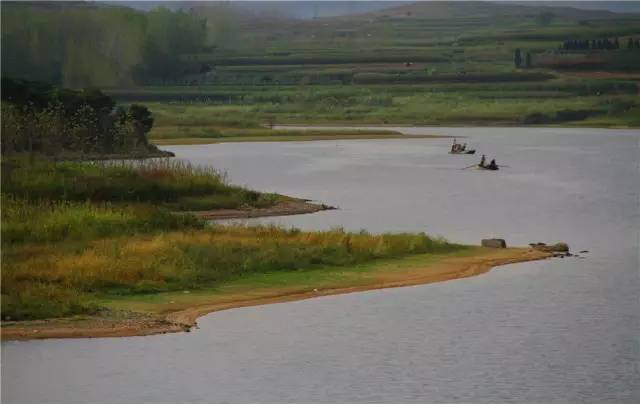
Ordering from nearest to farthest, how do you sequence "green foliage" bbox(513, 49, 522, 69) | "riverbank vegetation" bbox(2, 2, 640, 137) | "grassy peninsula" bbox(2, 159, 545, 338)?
"grassy peninsula" bbox(2, 159, 545, 338)
"riverbank vegetation" bbox(2, 2, 640, 137)
"green foliage" bbox(513, 49, 522, 69)

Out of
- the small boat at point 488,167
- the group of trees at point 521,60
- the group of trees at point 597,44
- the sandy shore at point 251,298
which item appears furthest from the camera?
the group of trees at point 597,44

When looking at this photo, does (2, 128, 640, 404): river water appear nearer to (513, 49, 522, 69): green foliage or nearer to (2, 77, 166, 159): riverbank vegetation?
(2, 77, 166, 159): riverbank vegetation

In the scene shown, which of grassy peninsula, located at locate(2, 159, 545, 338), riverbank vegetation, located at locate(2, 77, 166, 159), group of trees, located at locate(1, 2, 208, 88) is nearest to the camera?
grassy peninsula, located at locate(2, 159, 545, 338)

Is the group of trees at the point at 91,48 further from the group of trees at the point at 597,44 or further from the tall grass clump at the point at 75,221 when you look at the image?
the tall grass clump at the point at 75,221

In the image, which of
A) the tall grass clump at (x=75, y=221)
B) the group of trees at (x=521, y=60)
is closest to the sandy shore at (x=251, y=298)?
the tall grass clump at (x=75, y=221)

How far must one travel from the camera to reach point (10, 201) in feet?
140

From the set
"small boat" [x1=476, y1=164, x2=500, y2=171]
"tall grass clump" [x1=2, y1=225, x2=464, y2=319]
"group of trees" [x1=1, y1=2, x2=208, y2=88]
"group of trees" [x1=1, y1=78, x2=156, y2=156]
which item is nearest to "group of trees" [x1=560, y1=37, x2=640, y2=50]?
"group of trees" [x1=1, y1=2, x2=208, y2=88]

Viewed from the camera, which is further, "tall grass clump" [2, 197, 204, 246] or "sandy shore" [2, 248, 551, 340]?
"tall grass clump" [2, 197, 204, 246]

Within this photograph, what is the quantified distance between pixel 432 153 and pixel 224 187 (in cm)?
4694

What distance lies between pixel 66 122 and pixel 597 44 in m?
115

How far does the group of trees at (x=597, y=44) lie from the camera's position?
17562cm

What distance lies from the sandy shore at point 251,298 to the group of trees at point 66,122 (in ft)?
90.5

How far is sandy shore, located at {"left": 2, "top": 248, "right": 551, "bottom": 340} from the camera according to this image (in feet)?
96.4

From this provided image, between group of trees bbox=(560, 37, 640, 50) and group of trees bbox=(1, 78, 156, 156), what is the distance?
96733 millimetres
